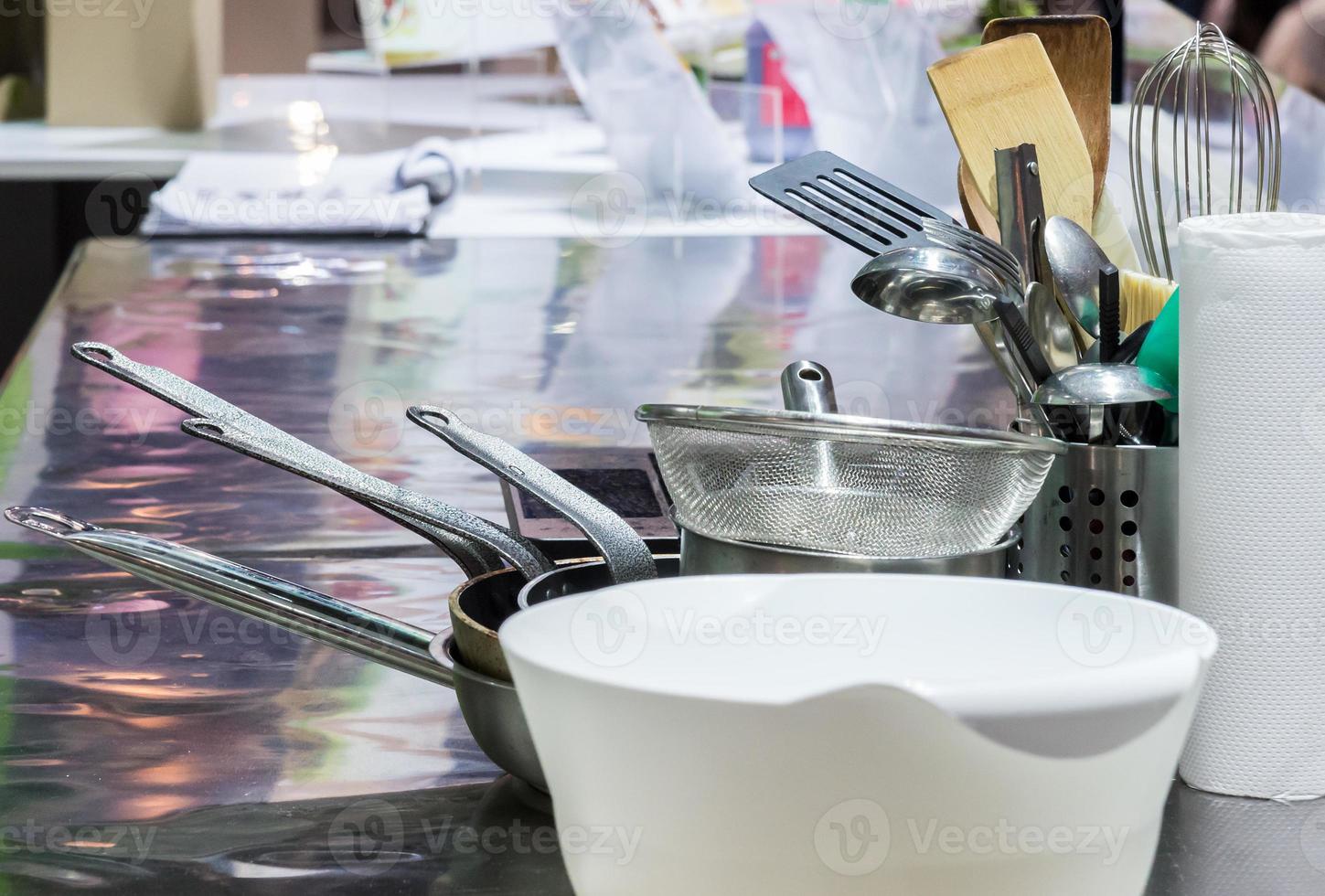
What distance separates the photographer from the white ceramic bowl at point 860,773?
27cm

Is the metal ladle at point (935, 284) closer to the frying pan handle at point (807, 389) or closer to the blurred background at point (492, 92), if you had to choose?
the frying pan handle at point (807, 389)

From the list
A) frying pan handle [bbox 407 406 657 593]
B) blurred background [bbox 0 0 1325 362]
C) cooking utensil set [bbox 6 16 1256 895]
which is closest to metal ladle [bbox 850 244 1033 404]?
cooking utensil set [bbox 6 16 1256 895]

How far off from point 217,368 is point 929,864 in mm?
870

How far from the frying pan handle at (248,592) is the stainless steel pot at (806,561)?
0.08 m

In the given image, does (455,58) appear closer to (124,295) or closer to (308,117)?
(308,117)

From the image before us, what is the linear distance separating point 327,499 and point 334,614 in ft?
1.20

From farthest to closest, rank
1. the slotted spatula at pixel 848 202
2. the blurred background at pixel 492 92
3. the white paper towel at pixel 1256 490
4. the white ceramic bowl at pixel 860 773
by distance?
the blurred background at pixel 492 92 < the slotted spatula at pixel 848 202 < the white paper towel at pixel 1256 490 < the white ceramic bowl at pixel 860 773

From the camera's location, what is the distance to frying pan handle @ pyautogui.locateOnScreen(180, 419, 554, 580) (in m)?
0.42

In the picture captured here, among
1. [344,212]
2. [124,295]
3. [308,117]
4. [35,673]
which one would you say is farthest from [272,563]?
[308,117]

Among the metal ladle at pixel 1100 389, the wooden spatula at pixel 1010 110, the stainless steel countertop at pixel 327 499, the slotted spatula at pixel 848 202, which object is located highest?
the wooden spatula at pixel 1010 110

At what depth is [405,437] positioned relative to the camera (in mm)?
909

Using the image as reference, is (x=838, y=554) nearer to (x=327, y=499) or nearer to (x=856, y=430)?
(x=856, y=430)

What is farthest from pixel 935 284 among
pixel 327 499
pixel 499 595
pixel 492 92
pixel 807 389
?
pixel 492 92

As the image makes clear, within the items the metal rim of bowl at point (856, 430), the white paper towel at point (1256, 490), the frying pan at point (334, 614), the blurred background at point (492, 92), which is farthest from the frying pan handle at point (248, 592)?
the blurred background at point (492, 92)
